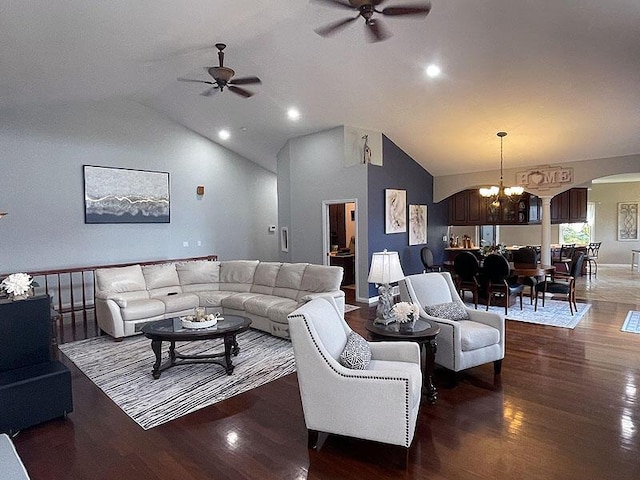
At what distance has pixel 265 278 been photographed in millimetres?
5883

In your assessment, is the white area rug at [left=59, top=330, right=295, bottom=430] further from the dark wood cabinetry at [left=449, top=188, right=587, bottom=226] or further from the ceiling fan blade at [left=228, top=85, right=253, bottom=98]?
the dark wood cabinetry at [left=449, top=188, right=587, bottom=226]

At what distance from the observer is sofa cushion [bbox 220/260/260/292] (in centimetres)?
609

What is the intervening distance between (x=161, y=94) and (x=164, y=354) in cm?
512

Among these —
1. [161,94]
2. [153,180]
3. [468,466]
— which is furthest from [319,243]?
[468,466]

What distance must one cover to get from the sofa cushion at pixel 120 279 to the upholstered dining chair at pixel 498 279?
18.0 feet

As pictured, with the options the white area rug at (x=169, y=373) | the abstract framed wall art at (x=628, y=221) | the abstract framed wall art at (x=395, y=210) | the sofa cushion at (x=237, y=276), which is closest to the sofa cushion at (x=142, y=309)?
the white area rug at (x=169, y=373)

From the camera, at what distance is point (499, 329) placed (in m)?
3.65

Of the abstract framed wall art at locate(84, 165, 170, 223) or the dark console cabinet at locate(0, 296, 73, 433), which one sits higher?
the abstract framed wall art at locate(84, 165, 170, 223)

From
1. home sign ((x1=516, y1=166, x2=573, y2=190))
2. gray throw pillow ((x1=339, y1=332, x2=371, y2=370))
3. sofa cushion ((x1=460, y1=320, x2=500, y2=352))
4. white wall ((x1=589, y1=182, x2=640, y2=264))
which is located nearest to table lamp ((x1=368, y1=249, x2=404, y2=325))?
gray throw pillow ((x1=339, y1=332, x2=371, y2=370))

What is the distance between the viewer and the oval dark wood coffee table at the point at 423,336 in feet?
10.0

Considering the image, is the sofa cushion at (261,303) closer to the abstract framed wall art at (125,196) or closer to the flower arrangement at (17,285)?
the flower arrangement at (17,285)

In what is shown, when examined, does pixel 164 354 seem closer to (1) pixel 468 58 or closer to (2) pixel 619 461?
(2) pixel 619 461

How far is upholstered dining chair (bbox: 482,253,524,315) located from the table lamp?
3512mm

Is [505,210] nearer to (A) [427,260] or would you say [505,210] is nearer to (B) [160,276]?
(A) [427,260]
